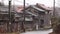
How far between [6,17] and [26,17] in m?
0.25

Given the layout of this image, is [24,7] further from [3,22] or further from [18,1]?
[3,22]

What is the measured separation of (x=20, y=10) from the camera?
68.7 inches

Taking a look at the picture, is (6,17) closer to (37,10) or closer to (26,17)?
(26,17)

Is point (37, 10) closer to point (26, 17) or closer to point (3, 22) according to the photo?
point (26, 17)

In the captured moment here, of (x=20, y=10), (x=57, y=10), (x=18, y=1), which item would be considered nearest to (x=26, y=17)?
(x=20, y=10)

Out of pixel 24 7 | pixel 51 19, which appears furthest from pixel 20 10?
pixel 51 19

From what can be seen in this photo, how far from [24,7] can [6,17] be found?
Answer: 0.26 meters

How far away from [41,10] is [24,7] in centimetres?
21

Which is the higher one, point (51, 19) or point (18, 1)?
point (18, 1)

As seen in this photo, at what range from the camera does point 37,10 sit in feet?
5.74

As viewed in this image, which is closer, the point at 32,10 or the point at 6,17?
the point at 6,17

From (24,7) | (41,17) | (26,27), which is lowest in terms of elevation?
(26,27)

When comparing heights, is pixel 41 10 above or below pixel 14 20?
above

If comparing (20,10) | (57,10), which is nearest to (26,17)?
(20,10)
